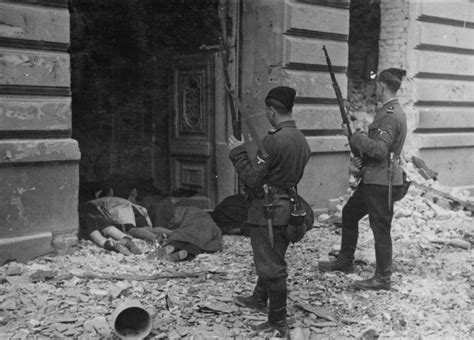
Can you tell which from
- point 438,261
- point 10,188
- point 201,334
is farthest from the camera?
point 438,261

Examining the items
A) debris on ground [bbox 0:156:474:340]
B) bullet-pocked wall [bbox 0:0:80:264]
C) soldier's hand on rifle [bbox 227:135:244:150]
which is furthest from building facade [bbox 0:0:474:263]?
debris on ground [bbox 0:156:474:340]

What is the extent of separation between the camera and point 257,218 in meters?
4.28

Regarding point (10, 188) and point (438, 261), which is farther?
point (438, 261)

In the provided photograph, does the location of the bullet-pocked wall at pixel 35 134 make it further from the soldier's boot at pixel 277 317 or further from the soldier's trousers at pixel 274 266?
the soldier's boot at pixel 277 317

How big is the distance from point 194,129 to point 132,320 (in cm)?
475

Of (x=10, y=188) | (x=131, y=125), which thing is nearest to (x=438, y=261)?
(x=10, y=188)

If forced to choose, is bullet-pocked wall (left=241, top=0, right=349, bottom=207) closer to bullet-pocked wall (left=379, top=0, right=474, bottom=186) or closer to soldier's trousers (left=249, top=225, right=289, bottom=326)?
bullet-pocked wall (left=379, top=0, right=474, bottom=186)

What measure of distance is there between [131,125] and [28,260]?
166 inches

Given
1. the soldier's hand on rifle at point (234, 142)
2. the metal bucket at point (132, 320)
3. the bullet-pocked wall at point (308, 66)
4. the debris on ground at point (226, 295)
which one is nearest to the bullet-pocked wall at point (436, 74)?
the bullet-pocked wall at point (308, 66)

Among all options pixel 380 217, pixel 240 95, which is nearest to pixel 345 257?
pixel 380 217

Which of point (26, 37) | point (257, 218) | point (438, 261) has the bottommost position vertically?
point (438, 261)

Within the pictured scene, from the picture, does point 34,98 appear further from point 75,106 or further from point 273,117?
point 75,106

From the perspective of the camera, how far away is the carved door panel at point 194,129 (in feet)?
27.3

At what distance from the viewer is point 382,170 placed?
516cm
